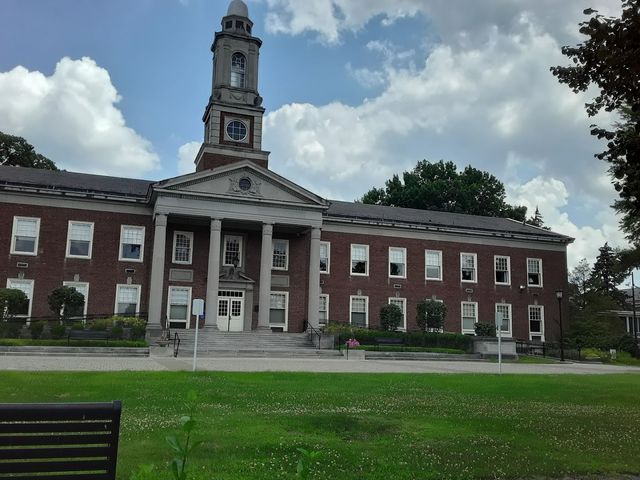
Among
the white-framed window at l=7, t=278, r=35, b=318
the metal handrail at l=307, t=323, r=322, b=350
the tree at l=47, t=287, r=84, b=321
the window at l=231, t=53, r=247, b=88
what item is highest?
the window at l=231, t=53, r=247, b=88

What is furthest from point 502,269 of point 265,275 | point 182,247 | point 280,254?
point 182,247

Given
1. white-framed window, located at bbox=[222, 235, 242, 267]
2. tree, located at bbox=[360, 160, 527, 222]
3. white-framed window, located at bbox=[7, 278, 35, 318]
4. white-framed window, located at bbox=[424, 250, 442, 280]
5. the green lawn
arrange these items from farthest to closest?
1. tree, located at bbox=[360, 160, 527, 222]
2. white-framed window, located at bbox=[424, 250, 442, 280]
3. white-framed window, located at bbox=[222, 235, 242, 267]
4. white-framed window, located at bbox=[7, 278, 35, 318]
5. the green lawn

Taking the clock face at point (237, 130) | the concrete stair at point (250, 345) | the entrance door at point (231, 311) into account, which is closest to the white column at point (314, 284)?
the concrete stair at point (250, 345)

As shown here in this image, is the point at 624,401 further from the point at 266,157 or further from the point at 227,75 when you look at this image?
the point at 227,75

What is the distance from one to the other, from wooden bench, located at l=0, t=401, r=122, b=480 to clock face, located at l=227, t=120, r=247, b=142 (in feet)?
122

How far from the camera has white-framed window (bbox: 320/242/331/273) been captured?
40656 mm

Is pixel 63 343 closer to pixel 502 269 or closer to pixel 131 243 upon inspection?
pixel 131 243

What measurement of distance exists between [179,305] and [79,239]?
723 centimetres

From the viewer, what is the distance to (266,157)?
4022cm

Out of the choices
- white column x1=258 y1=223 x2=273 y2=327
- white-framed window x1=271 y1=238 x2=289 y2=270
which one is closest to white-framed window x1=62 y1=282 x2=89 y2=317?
white column x1=258 y1=223 x2=273 y2=327

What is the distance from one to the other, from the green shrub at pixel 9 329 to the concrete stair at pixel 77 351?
3.38 m

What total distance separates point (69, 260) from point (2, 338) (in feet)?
28.6

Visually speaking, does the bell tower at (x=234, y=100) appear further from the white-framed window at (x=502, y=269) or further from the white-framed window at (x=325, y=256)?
the white-framed window at (x=502, y=269)

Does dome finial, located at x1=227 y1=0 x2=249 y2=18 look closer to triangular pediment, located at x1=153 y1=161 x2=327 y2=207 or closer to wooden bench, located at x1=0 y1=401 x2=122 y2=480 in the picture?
triangular pediment, located at x1=153 y1=161 x2=327 y2=207
